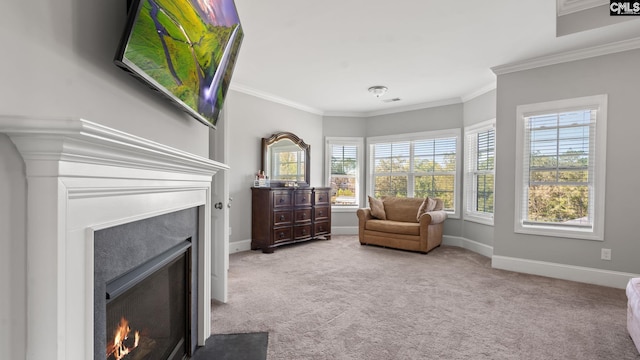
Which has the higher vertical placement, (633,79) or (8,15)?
(633,79)

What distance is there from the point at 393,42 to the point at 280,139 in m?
2.63

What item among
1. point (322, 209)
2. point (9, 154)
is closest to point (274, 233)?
point (322, 209)

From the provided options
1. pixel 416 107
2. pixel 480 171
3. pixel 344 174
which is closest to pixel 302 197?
pixel 344 174

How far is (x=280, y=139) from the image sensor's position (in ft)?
17.3

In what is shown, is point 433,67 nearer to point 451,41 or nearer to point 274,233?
point 451,41

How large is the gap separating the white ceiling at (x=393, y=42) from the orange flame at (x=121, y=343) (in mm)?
2390

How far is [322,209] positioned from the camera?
5.52 m

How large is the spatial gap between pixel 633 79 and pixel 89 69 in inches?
177

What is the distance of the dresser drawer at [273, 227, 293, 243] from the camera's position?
15.3 ft

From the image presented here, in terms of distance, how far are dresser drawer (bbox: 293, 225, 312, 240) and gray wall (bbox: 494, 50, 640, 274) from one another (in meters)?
2.82

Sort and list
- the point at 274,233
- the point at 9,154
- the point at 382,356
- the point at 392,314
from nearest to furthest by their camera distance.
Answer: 1. the point at 9,154
2. the point at 382,356
3. the point at 392,314
4. the point at 274,233

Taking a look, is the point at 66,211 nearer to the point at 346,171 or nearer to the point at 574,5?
the point at 574,5

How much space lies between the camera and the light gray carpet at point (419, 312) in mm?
1999

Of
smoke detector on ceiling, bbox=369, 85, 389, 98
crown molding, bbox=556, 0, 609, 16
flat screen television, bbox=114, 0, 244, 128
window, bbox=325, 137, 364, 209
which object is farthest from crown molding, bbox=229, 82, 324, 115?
crown molding, bbox=556, 0, 609, 16
